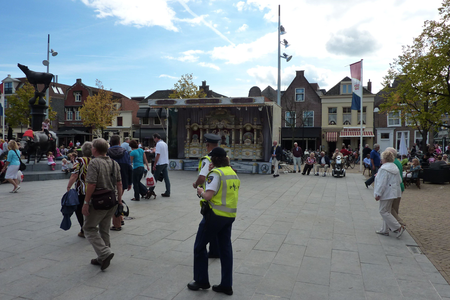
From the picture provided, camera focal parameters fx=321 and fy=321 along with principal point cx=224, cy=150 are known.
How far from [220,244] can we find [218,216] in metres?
0.32

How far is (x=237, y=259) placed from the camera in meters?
4.42

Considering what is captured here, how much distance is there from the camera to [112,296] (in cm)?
329

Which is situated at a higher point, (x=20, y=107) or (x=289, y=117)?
(x=20, y=107)

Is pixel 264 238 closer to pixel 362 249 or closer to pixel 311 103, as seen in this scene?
pixel 362 249

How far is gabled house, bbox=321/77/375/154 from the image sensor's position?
33375 millimetres

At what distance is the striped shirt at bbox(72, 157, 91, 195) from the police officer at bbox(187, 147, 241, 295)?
2.17 m

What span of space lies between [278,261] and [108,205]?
2351 millimetres

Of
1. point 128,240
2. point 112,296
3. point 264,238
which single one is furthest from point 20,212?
point 264,238

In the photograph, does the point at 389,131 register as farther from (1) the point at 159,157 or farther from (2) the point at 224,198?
(2) the point at 224,198

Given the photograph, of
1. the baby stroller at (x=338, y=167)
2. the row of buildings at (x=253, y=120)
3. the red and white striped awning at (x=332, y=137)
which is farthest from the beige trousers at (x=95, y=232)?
the red and white striped awning at (x=332, y=137)

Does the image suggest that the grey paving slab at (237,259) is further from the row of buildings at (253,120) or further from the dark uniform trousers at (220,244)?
the row of buildings at (253,120)

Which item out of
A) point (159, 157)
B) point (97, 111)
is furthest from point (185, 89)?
point (159, 157)

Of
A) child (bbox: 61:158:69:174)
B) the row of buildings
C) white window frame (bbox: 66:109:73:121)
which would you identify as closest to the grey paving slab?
child (bbox: 61:158:69:174)

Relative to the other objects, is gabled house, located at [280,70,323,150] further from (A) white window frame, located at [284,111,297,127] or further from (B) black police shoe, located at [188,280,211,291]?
(B) black police shoe, located at [188,280,211,291]
